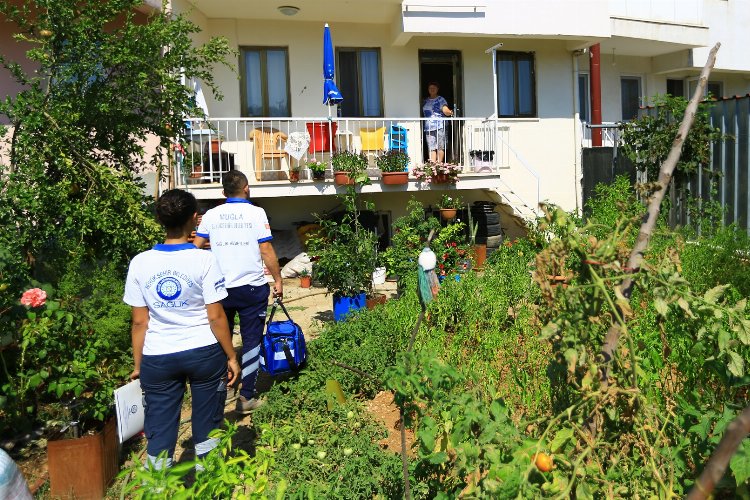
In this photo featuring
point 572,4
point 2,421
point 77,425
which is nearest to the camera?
point 77,425

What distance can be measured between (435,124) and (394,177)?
1800 mm

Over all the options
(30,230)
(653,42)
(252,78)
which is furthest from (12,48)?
(653,42)

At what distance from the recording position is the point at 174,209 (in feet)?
11.1

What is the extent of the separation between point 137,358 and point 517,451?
94.6 inches

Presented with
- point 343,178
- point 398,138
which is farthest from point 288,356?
point 398,138

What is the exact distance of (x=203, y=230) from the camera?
4953 millimetres

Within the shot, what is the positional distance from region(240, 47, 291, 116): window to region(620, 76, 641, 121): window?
8.55 metres

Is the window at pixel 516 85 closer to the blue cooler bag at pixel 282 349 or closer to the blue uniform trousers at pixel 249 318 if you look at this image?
the blue cooler bag at pixel 282 349

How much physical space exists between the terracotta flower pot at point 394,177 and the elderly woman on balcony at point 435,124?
1.15 meters

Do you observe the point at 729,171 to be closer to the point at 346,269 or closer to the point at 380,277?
the point at 380,277

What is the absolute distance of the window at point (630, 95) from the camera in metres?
15.4

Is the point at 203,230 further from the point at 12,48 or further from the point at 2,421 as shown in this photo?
the point at 12,48

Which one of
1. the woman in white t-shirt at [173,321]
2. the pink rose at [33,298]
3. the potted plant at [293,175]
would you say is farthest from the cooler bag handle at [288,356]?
the potted plant at [293,175]

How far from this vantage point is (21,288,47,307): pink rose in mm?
4094
